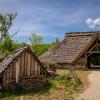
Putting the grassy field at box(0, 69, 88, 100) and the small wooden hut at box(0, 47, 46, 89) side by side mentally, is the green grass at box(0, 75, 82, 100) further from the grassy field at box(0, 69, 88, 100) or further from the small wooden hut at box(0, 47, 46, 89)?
the small wooden hut at box(0, 47, 46, 89)

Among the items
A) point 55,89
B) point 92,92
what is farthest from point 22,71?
point 92,92

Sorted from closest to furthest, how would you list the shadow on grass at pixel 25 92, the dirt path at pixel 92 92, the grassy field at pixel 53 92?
the grassy field at pixel 53 92
the dirt path at pixel 92 92
the shadow on grass at pixel 25 92

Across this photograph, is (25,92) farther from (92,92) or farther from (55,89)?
(92,92)

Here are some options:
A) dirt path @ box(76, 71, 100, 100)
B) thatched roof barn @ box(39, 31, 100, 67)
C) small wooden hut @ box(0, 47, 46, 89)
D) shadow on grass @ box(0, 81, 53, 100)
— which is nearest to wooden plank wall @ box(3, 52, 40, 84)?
small wooden hut @ box(0, 47, 46, 89)

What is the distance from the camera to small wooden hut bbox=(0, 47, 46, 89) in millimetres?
18109

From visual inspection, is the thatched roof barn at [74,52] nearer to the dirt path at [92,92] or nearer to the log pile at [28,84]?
the dirt path at [92,92]

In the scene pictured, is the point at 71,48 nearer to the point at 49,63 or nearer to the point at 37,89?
the point at 49,63

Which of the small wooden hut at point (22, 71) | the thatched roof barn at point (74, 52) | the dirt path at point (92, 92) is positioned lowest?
the dirt path at point (92, 92)

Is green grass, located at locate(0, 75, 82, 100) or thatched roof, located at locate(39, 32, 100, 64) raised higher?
thatched roof, located at locate(39, 32, 100, 64)

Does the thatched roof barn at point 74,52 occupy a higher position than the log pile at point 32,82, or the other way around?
the thatched roof barn at point 74,52

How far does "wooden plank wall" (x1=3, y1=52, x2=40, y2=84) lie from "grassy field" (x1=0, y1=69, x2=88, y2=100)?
1044mm

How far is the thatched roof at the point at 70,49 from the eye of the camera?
2961 centimetres

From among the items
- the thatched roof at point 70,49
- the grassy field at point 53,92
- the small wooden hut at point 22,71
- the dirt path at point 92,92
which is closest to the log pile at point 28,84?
the small wooden hut at point 22,71

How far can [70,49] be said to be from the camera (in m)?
30.8
